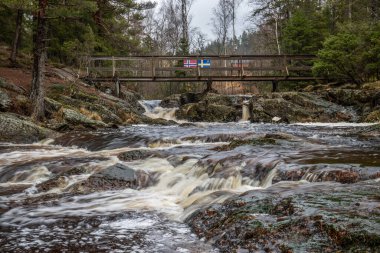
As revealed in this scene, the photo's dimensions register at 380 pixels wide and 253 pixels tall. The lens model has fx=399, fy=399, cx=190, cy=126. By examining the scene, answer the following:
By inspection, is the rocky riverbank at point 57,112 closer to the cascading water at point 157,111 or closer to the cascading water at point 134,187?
the cascading water at point 134,187

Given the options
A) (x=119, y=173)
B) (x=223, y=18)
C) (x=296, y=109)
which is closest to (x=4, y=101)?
(x=119, y=173)

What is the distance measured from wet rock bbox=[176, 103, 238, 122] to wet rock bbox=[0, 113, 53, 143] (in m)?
8.65

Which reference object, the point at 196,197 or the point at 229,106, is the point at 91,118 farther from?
the point at 196,197

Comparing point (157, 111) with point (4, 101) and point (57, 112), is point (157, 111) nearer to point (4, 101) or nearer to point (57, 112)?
point (57, 112)

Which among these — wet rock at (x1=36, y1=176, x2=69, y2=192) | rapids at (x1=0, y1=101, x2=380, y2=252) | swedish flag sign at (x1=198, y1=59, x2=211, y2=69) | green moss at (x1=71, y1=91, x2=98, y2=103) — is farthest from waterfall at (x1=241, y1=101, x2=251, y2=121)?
wet rock at (x1=36, y1=176, x2=69, y2=192)

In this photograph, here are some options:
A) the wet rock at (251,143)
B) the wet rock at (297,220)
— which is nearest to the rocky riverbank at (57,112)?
the wet rock at (251,143)

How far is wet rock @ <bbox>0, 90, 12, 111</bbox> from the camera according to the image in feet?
45.2

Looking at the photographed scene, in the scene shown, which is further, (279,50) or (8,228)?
(279,50)

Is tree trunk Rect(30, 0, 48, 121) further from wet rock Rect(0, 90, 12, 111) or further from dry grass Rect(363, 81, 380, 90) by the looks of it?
dry grass Rect(363, 81, 380, 90)

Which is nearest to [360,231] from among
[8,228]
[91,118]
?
[8,228]

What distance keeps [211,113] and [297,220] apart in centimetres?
1597

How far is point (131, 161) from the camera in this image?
8516 millimetres

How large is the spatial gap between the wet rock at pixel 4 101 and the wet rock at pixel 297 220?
437 inches

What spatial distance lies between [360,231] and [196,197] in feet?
9.76
